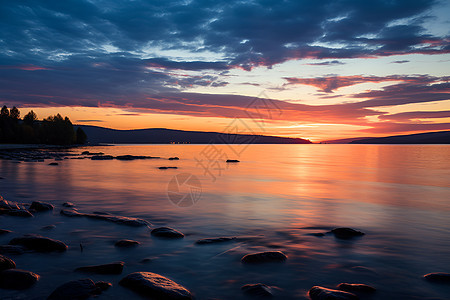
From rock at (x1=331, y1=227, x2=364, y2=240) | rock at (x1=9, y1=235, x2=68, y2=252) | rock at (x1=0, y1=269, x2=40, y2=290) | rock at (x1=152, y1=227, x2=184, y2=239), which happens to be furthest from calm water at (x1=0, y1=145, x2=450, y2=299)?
rock at (x1=331, y1=227, x2=364, y2=240)

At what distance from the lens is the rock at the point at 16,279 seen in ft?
21.2

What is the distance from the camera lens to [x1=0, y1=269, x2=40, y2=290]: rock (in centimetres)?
647

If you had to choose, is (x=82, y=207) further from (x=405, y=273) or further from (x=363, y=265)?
(x=405, y=273)

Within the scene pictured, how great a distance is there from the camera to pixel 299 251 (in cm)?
994

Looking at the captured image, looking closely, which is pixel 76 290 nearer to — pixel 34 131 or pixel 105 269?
pixel 105 269

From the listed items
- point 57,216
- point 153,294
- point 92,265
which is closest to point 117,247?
point 92,265

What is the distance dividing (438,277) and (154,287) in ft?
24.6

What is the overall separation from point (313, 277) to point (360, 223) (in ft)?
26.6

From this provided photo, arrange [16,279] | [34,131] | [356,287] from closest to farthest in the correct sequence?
[16,279]
[356,287]
[34,131]

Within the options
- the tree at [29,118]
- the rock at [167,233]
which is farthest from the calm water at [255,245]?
the tree at [29,118]

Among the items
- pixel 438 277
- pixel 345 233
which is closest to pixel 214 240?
pixel 345 233

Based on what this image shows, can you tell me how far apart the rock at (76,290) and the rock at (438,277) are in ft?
27.9

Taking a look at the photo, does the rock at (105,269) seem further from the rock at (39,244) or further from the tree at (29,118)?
the tree at (29,118)

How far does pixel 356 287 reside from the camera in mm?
7051
